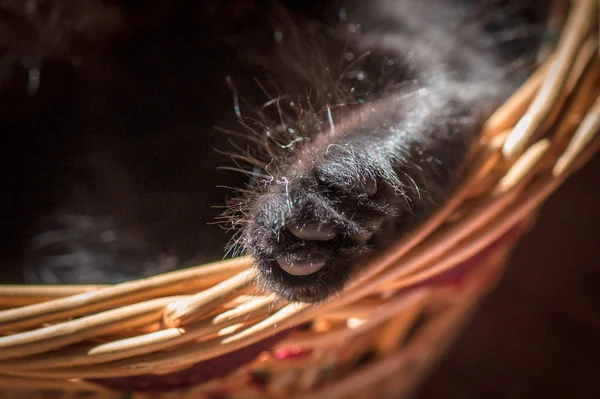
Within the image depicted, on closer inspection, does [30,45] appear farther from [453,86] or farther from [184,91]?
[453,86]

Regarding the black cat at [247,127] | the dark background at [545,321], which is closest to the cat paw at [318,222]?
the black cat at [247,127]

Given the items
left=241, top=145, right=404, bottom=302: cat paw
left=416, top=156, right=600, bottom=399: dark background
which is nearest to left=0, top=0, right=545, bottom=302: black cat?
left=241, top=145, right=404, bottom=302: cat paw

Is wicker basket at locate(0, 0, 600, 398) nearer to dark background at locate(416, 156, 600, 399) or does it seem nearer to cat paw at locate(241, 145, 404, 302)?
cat paw at locate(241, 145, 404, 302)

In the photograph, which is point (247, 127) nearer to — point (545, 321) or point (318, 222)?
point (318, 222)

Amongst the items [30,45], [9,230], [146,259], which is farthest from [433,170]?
[30,45]

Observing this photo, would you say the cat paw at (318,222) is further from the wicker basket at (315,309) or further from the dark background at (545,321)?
the dark background at (545,321)
